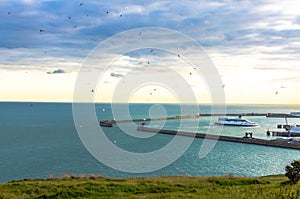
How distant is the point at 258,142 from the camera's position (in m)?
67.4

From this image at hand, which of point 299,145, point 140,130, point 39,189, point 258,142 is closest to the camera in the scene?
point 39,189

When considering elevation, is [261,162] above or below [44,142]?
below

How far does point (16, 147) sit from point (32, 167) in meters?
22.6

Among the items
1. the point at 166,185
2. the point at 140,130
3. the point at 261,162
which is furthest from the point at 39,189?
the point at 140,130

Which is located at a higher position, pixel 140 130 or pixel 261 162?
pixel 140 130

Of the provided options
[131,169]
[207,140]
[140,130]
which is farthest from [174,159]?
[140,130]

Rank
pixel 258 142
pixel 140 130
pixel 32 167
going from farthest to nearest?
pixel 140 130 → pixel 258 142 → pixel 32 167

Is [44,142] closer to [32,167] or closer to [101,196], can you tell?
[32,167]

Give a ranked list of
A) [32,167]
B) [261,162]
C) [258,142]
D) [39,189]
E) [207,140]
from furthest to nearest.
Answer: [207,140] < [258,142] < [261,162] < [32,167] < [39,189]

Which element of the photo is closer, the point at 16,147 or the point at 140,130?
the point at 16,147

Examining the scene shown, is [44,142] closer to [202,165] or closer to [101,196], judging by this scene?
[202,165]

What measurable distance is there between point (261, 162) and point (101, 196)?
35176mm

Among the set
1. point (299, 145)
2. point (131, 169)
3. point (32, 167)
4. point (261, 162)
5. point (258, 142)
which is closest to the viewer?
point (131, 169)

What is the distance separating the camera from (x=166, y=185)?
19016 millimetres
